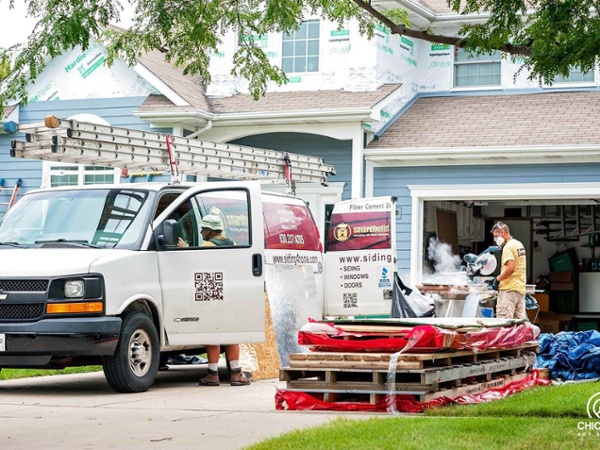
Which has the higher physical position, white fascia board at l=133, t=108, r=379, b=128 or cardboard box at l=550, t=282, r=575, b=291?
white fascia board at l=133, t=108, r=379, b=128

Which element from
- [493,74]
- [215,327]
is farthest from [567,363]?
[493,74]

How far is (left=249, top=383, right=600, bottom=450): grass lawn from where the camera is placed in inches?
279

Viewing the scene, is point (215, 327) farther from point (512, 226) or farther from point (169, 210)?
point (512, 226)

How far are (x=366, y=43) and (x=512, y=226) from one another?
675 cm

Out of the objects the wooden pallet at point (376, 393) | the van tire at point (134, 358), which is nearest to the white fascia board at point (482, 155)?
the wooden pallet at point (376, 393)

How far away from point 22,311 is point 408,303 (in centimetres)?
709

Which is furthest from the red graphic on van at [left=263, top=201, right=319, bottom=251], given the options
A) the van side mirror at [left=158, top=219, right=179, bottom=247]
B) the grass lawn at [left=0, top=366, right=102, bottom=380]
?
the grass lawn at [left=0, top=366, right=102, bottom=380]

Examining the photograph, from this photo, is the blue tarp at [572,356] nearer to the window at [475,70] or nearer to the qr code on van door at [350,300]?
the qr code on van door at [350,300]

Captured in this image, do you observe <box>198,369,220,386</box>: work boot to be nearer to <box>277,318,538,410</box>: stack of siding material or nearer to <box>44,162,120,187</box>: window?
<box>277,318,538,410</box>: stack of siding material

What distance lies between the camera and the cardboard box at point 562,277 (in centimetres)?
2489

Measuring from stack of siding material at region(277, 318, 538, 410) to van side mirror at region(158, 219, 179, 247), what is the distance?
2.09 m

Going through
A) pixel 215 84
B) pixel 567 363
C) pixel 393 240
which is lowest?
pixel 567 363

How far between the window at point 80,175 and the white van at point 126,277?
32.4 feet

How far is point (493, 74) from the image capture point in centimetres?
2306
